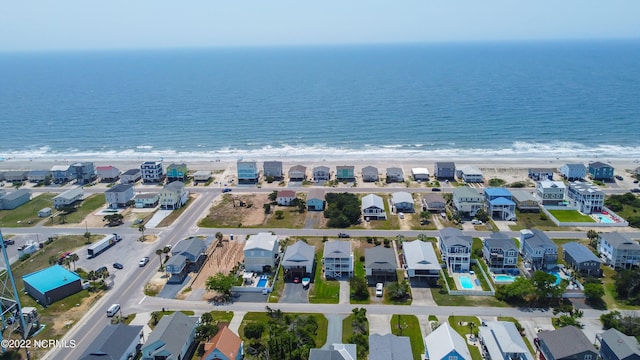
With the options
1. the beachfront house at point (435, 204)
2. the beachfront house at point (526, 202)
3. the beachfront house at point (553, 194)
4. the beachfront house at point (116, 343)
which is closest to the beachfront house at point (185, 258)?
the beachfront house at point (116, 343)

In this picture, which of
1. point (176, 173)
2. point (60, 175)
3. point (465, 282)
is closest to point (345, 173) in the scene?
point (176, 173)

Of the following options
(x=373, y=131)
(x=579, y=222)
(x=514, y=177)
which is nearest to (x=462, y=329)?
(x=579, y=222)

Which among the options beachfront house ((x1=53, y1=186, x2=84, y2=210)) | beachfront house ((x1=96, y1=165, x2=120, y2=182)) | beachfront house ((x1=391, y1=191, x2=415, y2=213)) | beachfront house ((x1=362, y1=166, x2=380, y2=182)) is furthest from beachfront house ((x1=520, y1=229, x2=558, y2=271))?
beachfront house ((x1=96, y1=165, x2=120, y2=182))

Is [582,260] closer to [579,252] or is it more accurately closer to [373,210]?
[579,252]

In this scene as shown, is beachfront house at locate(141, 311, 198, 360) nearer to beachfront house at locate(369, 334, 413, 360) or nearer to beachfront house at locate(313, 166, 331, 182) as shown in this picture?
beachfront house at locate(369, 334, 413, 360)

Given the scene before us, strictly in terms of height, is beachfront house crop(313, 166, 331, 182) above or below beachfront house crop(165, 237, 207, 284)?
above

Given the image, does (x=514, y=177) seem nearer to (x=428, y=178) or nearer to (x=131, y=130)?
(x=428, y=178)
